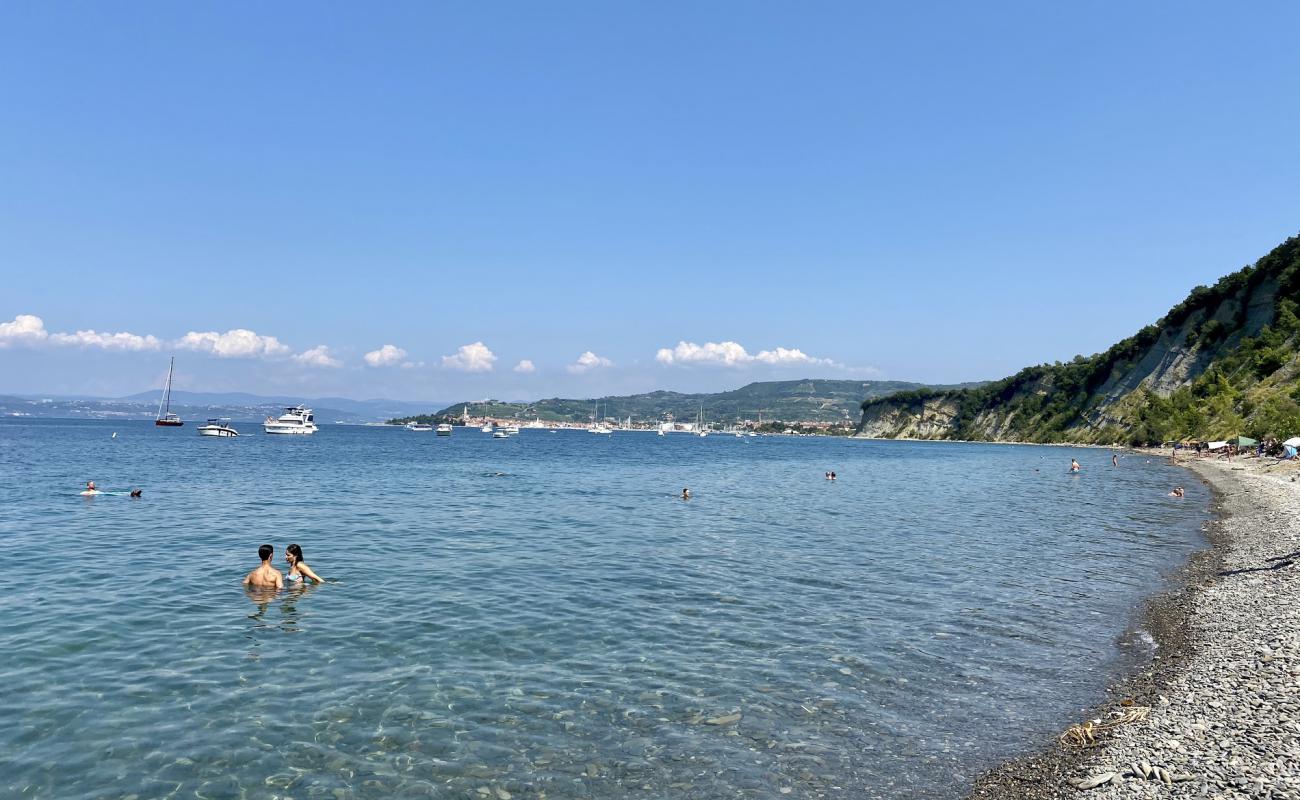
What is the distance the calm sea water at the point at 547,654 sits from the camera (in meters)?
10.6

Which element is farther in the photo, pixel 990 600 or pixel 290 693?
pixel 990 600

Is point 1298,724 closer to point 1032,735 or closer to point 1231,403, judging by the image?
point 1032,735

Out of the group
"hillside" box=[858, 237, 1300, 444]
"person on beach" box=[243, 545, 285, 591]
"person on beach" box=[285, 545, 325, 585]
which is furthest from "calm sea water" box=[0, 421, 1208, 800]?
"hillside" box=[858, 237, 1300, 444]

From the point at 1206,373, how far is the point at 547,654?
147 meters

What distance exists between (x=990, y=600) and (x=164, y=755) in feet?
65.6

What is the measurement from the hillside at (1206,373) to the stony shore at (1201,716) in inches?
2951

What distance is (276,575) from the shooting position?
2103cm

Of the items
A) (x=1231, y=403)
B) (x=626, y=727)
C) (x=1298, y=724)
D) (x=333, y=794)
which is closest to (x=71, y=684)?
(x=333, y=794)

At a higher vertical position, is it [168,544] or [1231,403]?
[1231,403]

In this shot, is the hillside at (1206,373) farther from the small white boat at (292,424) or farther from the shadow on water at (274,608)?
the small white boat at (292,424)

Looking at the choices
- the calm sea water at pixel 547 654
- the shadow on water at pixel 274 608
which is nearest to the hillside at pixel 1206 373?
the calm sea water at pixel 547 654

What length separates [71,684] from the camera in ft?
43.0

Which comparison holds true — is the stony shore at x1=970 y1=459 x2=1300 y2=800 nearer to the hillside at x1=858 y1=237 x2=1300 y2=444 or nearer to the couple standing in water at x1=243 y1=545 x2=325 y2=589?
the couple standing in water at x1=243 y1=545 x2=325 y2=589

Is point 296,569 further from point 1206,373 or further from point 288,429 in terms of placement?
point 288,429
